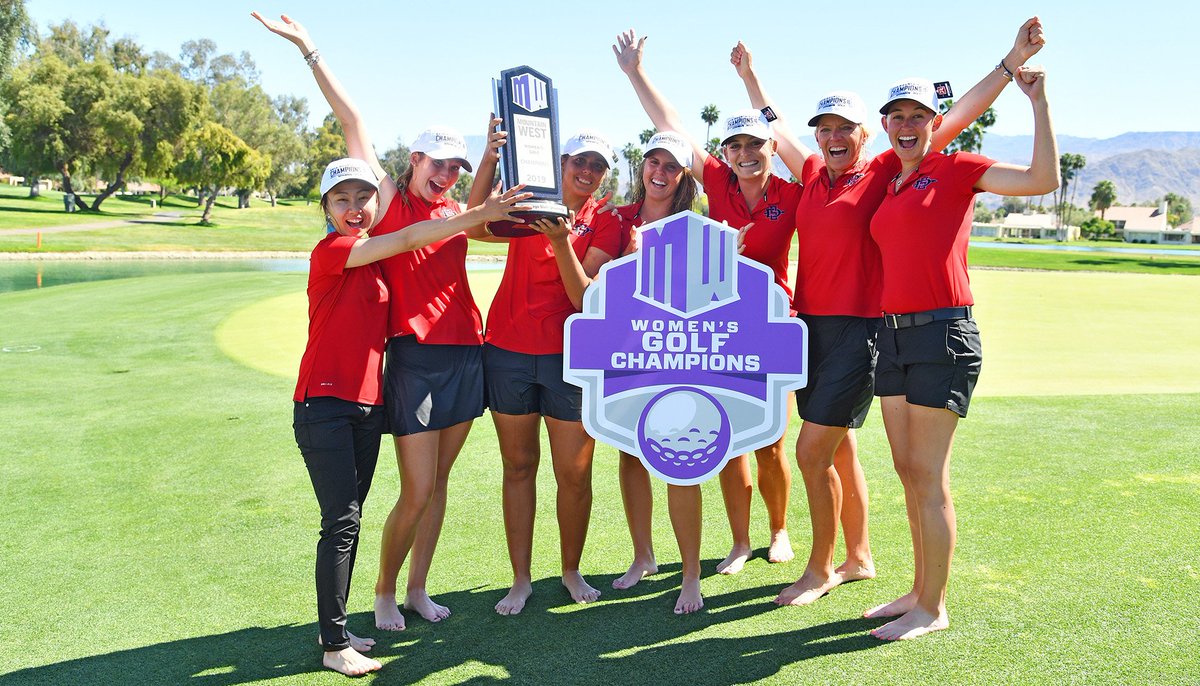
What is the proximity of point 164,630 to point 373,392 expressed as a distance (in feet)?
4.20

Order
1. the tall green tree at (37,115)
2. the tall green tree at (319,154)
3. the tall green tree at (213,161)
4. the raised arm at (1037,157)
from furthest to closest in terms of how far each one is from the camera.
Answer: the tall green tree at (319,154)
the tall green tree at (213,161)
the tall green tree at (37,115)
the raised arm at (1037,157)

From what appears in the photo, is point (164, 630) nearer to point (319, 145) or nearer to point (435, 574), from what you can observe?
point (435, 574)

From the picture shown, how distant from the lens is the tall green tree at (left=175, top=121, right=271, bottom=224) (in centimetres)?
5119

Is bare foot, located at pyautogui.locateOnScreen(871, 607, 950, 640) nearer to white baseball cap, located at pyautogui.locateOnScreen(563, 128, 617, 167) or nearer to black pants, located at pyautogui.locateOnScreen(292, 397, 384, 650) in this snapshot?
black pants, located at pyautogui.locateOnScreen(292, 397, 384, 650)

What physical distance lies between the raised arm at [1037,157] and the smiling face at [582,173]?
63.9 inches

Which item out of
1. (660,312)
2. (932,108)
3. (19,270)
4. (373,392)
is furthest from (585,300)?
(19,270)

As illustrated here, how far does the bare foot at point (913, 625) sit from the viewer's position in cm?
363

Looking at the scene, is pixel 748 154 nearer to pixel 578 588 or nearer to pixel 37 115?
pixel 578 588

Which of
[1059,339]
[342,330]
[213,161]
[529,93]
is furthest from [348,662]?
[213,161]

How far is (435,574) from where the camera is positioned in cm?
438

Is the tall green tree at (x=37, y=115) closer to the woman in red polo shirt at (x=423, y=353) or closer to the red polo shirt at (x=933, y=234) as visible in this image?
the woman in red polo shirt at (x=423, y=353)

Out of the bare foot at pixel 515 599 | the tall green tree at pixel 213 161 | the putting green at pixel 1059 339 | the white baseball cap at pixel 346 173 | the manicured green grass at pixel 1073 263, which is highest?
the tall green tree at pixel 213 161

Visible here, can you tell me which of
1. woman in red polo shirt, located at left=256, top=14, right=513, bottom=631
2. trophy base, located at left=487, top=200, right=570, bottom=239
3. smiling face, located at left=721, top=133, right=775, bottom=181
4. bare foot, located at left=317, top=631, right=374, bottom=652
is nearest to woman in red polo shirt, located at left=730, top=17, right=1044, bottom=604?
smiling face, located at left=721, top=133, right=775, bottom=181

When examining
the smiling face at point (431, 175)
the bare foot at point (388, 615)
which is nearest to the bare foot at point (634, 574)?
the bare foot at point (388, 615)
